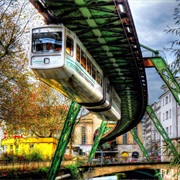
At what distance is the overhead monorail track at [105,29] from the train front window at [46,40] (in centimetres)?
47

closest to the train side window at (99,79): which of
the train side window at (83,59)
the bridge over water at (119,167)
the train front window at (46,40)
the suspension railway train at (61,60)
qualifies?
the suspension railway train at (61,60)

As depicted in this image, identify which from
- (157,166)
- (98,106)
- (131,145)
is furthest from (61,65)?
(131,145)

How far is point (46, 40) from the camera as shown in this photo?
15852 millimetres

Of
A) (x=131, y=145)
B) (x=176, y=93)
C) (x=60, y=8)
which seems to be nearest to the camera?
(x=60, y=8)

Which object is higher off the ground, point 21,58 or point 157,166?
point 21,58

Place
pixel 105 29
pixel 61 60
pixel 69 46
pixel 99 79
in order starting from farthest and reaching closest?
1. pixel 99 79
2. pixel 105 29
3. pixel 69 46
4. pixel 61 60

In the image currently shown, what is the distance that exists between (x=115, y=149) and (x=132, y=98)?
57.1 metres

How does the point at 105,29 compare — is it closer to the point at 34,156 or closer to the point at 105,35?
the point at 105,35

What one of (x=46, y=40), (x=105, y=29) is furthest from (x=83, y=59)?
(x=46, y=40)

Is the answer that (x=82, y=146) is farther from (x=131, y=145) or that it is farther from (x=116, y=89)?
(x=116, y=89)

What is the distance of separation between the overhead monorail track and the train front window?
47cm

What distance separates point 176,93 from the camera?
21969 mm

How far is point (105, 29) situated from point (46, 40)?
2.25 metres

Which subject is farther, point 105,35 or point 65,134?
point 65,134
